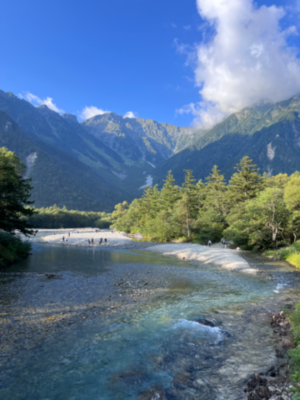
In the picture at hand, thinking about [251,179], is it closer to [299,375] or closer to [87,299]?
[87,299]

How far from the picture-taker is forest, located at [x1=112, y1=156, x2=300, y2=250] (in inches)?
1501

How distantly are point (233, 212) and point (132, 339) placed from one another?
45.4 meters

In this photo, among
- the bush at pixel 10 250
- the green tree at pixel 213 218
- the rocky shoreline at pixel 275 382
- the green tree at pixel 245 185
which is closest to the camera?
the rocky shoreline at pixel 275 382

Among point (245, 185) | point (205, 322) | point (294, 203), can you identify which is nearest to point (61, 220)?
point (245, 185)

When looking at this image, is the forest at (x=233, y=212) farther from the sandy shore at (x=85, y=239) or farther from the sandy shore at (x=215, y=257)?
Answer: the sandy shore at (x=85, y=239)

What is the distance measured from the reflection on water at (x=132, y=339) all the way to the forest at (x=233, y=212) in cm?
2186

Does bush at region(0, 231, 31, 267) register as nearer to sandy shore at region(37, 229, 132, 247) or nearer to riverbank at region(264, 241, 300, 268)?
sandy shore at region(37, 229, 132, 247)

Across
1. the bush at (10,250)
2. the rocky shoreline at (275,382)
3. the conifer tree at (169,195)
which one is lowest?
the rocky shoreline at (275,382)

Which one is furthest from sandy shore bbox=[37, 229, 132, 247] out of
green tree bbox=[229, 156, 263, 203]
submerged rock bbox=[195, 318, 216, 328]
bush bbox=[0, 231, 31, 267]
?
submerged rock bbox=[195, 318, 216, 328]

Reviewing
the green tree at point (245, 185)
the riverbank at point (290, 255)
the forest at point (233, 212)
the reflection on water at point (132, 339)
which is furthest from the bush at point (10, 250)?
the green tree at point (245, 185)

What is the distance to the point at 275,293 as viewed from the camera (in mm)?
17344

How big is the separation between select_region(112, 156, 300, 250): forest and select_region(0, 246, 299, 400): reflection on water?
861 inches

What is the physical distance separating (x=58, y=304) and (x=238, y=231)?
119 feet

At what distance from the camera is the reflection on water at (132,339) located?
7.08m
